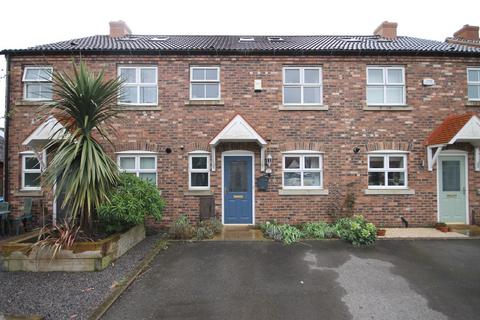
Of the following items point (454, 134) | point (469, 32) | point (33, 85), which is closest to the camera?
point (454, 134)

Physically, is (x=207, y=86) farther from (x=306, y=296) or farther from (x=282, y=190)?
(x=306, y=296)

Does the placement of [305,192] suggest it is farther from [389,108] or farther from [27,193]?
[27,193]

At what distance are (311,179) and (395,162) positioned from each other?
10.1ft

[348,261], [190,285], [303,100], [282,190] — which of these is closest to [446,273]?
[348,261]

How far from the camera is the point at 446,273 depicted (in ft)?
17.2

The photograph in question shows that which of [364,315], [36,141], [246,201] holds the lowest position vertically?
[364,315]

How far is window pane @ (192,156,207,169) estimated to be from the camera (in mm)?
8742

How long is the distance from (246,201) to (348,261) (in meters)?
3.82

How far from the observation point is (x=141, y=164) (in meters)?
8.74

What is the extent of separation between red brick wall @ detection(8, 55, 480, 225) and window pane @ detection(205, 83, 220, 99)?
28cm

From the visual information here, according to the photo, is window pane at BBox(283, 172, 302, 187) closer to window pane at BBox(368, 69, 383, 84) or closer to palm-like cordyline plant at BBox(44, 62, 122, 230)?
window pane at BBox(368, 69, 383, 84)

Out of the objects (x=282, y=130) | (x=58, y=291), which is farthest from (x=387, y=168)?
(x=58, y=291)

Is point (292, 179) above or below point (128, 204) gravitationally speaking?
above

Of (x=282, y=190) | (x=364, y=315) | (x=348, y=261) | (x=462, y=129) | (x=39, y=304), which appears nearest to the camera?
(x=364, y=315)
